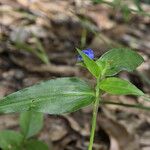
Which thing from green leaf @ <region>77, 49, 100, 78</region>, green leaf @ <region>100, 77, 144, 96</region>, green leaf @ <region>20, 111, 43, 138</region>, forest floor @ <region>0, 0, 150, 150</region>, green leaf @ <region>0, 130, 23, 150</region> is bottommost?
forest floor @ <region>0, 0, 150, 150</region>

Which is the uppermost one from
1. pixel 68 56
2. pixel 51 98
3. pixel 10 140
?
pixel 51 98

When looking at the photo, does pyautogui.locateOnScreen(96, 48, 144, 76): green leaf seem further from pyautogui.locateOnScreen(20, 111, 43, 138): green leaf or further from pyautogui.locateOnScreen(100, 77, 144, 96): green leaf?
pyautogui.locateOnScreen(20, 111, 43, 138): green leaf

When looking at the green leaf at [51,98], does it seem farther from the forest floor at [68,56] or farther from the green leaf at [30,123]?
the forest floor at [68,56]

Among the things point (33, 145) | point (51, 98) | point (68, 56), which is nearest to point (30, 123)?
Result: point (33, 145)

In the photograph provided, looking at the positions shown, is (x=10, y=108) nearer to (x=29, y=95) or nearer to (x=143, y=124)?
(x=29, y=95)

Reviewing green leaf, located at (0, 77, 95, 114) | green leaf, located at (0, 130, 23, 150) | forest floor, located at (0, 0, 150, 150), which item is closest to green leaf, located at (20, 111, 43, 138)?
green leaf, located at (0, 130, 23, 150)

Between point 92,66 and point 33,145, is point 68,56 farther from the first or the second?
point 92,66
